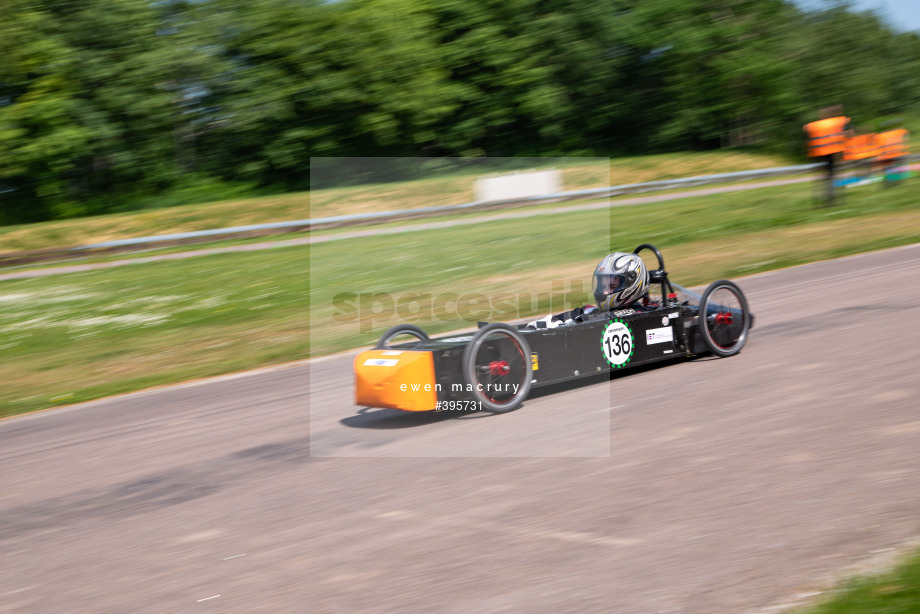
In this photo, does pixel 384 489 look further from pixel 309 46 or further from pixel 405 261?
pixel 309 46

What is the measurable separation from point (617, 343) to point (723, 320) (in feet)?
3.96

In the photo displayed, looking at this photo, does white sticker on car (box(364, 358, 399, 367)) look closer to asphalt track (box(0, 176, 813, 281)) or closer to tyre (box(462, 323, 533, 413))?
tyre (box(462, 323, 533, 413))

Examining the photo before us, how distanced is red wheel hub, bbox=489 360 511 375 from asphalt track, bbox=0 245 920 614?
0.36m

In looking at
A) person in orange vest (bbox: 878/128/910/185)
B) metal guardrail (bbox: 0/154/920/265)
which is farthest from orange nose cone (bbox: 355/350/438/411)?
person in orange vest (bbox: 878/128/910/185)

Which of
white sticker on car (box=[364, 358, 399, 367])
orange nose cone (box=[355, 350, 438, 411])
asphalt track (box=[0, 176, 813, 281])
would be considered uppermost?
asphalt track (box=[0, 176, 813, 281])

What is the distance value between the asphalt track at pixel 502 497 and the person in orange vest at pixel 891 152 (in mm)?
14625

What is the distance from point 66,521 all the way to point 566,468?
2.88 metres

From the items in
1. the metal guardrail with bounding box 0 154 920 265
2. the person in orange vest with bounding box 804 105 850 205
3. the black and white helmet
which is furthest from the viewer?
the metal guardrail with bounding box 0 154 920 265

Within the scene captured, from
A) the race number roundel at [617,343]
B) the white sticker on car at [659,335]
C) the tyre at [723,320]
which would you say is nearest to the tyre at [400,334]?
the race number roundel at [617,343]

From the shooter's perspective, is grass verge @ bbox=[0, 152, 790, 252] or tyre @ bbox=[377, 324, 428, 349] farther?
grass verge @ bbox=[0, 152, 790, 252]

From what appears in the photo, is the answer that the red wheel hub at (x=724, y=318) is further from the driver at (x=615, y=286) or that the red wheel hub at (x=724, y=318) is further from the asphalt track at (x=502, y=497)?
the driver at (x=615, y=286)

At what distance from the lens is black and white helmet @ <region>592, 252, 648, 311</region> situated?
7.61 meters

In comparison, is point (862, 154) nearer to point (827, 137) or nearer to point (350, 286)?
point (827, 137)

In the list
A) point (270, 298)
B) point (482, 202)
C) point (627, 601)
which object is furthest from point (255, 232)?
point (627, 601)
